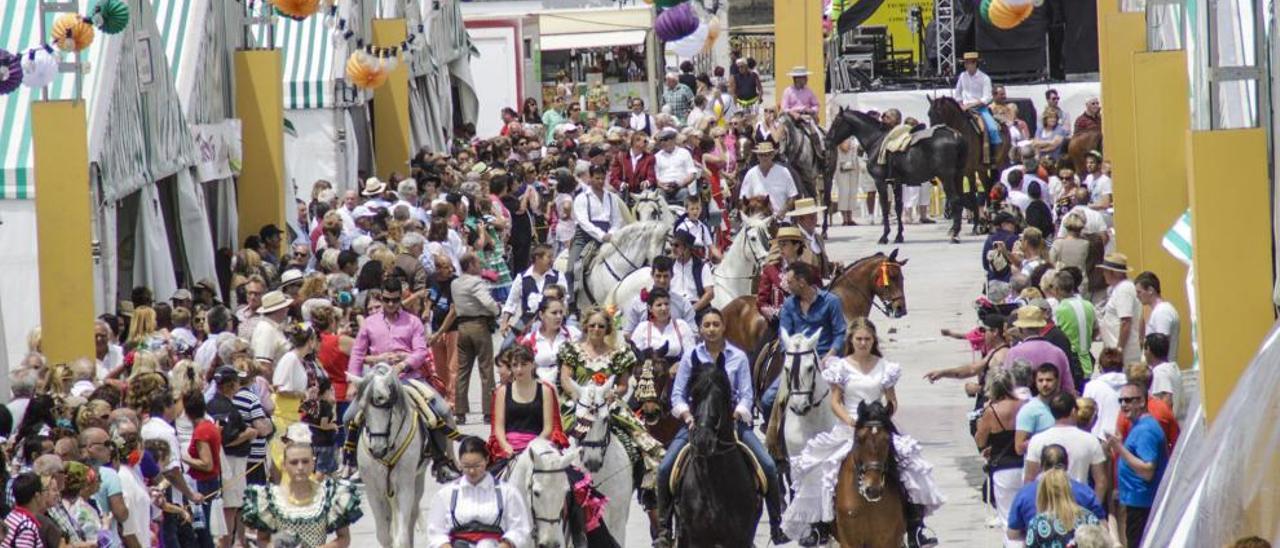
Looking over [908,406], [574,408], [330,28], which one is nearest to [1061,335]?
[574,408]

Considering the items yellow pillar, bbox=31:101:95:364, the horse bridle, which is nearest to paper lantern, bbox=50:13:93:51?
yellow pillar, bbox=31:101:95:364

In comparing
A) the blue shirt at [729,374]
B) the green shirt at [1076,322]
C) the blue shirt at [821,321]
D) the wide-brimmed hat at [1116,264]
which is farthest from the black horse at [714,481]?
the wide-brimmed hat at [1116,264]

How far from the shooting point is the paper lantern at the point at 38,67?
18.3m

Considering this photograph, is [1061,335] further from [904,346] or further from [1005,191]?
[1005,191]

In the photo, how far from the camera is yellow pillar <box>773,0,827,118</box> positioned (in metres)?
40.5

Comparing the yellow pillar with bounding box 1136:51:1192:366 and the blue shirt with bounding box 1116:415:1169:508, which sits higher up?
the yellow pillar with bounding box 1136:51:1192:366

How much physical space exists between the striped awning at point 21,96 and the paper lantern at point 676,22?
13.9 meters

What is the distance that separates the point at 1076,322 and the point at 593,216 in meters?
6.66

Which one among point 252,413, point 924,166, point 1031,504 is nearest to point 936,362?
point 924,166

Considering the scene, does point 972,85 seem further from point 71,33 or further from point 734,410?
point 734,410

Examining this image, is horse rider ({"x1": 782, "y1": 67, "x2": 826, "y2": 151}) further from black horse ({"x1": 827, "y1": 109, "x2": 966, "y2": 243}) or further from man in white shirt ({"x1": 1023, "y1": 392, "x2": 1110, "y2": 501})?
man in white shirt ({"x1": 1023, "y1": 392, "x2": 1110, "y2": 501})

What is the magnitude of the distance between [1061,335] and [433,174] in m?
13.3

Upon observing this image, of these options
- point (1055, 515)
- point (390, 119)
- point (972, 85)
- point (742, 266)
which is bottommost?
point (1055, 515)

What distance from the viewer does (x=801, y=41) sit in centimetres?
4047
